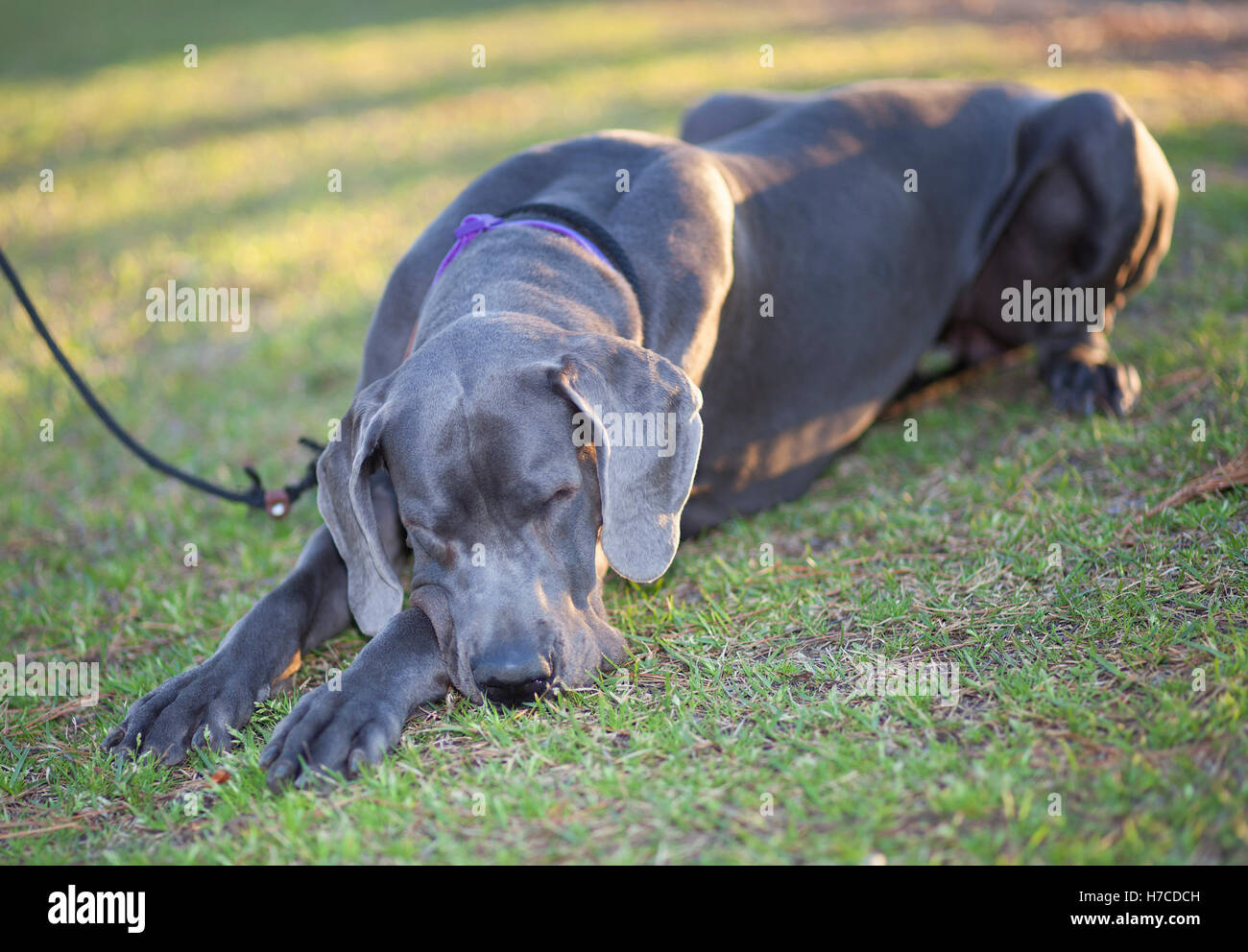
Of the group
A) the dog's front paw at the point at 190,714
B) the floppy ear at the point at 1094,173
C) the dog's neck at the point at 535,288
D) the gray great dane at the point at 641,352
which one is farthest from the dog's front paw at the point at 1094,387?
the dog's front paw at the point at 190,714

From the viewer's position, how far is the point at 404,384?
9.49 ft

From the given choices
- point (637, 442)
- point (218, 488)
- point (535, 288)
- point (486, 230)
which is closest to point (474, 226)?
point (486, 230)

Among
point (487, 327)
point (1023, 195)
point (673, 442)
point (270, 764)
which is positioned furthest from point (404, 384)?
point (1023, 195)

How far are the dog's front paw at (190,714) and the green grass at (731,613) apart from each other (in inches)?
2.6

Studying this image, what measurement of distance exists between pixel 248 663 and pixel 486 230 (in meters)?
1.48

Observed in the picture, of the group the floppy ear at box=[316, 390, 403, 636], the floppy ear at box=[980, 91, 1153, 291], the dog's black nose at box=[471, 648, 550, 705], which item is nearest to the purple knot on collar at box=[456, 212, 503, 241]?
the floppy ear at box=[316, 390, 403, 636]

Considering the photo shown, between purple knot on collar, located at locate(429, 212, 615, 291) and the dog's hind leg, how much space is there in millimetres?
729

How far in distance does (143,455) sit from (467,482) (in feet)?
6.13

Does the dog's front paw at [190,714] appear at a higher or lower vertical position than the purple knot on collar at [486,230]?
lower

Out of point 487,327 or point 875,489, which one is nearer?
point 487,327

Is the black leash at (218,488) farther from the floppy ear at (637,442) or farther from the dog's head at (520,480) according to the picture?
the floppy ear at (637,442)

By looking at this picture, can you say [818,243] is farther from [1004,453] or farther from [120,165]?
[120,165]

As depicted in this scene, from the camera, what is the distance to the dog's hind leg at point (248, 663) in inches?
113

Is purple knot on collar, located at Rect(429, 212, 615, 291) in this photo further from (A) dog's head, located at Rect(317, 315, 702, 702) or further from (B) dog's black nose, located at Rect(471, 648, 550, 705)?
(B) dog's black nose, located at Rect(471, 648, 550, 705)
